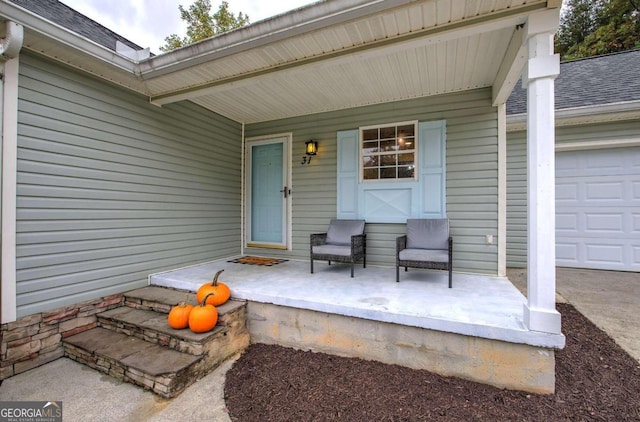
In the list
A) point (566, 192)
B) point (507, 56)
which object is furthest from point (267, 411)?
point (566, 192)

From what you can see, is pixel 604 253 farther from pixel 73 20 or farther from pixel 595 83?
pixel 73 20

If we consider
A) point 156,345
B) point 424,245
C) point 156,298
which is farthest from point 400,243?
point 156,298

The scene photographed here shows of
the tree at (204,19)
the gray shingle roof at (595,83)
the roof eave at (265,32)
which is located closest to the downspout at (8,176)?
the roof eave at (265,32)

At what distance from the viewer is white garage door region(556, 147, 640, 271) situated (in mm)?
4371

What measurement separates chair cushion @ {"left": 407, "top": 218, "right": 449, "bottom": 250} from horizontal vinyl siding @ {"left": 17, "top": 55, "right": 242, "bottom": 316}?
118 inches

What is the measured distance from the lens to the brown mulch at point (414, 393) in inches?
68.0

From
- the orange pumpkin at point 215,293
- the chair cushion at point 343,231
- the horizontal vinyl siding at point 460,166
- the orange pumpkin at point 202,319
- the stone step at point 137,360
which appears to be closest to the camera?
the stone step at point 137,360

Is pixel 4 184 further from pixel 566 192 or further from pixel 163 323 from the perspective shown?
pixel 566 192

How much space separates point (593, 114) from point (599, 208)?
152 cm

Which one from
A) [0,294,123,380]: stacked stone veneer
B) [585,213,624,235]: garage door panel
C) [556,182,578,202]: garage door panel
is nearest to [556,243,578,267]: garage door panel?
[585,213,624,235]: garage door panel

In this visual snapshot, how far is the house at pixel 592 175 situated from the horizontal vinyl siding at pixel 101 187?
5.16 m

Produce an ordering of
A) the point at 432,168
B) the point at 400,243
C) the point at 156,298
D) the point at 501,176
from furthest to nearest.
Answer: the point at 432,168
the point at 501,176
the point at 400,243
the point at 156,298

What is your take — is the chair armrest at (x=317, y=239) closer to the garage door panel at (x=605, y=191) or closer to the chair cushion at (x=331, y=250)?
the chair cushion at (x=331, y=250)

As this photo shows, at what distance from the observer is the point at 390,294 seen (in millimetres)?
2682
